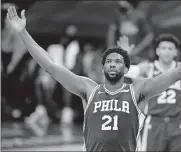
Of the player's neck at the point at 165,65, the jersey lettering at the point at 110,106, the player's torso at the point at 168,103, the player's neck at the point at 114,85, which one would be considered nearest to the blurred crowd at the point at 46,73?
the player's neck at the point at 165,65

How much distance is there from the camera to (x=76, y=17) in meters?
12.6

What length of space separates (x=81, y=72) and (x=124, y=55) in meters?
8.31

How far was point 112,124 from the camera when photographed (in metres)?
4.25

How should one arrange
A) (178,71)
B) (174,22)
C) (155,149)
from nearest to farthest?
(178,71), (155,149), (174,22)

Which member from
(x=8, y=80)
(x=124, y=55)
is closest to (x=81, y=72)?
(x=8, y=80)

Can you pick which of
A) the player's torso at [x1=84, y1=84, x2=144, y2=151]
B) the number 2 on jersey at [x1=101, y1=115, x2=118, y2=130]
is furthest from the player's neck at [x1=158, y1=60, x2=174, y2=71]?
the number 2 on jersey at [x1=101, y1=115, x2=118, y2=130]

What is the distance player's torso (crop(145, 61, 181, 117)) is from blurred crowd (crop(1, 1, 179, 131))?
536 centimetres

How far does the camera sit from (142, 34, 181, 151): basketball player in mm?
6531

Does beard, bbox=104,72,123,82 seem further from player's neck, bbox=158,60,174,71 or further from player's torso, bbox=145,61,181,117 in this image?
player's neck, bbox=158,60,174,71

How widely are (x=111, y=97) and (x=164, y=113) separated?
2.43m

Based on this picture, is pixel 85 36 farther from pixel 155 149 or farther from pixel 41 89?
pixel 155 149

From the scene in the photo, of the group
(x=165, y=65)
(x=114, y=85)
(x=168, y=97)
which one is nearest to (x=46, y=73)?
(x=165, y=65)

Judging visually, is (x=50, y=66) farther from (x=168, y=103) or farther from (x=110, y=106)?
(x=168, y=103)

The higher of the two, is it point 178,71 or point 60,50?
point 60,50
